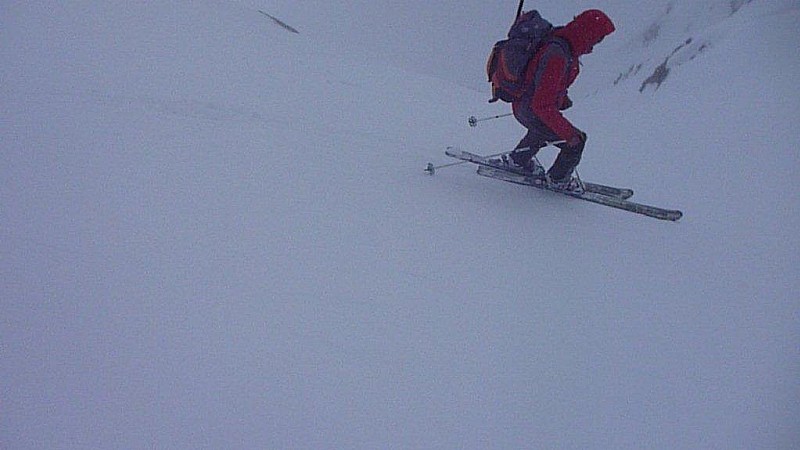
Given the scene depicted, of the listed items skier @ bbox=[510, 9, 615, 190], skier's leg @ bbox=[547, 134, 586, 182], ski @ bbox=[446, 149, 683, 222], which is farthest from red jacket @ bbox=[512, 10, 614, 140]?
ski @ bbox=[446, 149, 683, 222]

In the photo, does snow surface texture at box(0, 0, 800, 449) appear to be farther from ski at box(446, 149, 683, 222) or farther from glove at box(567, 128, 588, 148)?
glove at box(567, 128, 588, 148)

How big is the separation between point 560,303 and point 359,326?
1159 millimetres

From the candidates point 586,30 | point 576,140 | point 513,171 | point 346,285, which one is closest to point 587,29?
point 586,30

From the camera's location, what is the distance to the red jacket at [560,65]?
339cm

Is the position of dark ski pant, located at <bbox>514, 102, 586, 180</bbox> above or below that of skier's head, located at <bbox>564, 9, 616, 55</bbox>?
below

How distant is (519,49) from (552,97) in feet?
1.50

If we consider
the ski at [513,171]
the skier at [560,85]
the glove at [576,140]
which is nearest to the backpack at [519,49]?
the skier at [560,85]

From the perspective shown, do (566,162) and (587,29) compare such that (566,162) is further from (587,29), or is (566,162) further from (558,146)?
(587,29)

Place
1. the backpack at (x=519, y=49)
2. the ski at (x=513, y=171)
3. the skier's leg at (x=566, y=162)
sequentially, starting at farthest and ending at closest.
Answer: the ski at (x=513, y=171) → the skier's leg at (x=566, y=162) → the backpack at (x=519, y=49)

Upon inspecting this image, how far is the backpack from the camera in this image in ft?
11.6

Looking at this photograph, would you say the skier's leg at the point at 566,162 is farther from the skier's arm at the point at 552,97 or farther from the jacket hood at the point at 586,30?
the jacket hood at the point at 586,30

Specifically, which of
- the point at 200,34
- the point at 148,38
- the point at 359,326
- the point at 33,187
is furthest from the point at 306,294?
the point at 200,34

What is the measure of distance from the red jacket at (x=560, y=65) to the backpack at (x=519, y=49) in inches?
3.0

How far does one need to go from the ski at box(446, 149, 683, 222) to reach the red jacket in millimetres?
548
